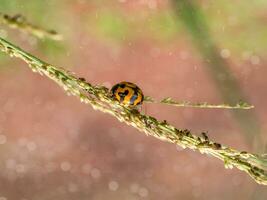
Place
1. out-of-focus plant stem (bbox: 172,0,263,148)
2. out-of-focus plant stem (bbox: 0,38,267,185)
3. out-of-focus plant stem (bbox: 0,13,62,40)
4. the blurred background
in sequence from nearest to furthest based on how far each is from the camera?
out-of-focus plant stem (bbox: 0,13,62,40) → out-of-focus plant stem (bbox: 0,38,267,185) → the blurred background → out-of-focus plant stem (bbox: 172,0,263,148)

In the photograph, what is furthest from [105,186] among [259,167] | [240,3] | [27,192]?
[259,167]

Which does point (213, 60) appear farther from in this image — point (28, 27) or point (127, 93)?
point (28, 27)

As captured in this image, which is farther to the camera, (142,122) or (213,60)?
(213,60)

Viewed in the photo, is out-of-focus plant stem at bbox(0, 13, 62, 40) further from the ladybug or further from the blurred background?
the blurred background

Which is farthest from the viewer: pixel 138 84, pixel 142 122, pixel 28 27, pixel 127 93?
pixel 138 84

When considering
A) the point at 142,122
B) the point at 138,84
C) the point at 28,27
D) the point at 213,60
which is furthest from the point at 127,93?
the point at 213,60

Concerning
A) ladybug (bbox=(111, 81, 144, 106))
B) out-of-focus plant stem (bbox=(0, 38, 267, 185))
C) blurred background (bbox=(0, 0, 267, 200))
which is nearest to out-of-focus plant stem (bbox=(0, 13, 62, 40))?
out-of-focus plant stem (bbox=(0, 38, 267, 185))

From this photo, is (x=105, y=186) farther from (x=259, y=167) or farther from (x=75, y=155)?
(x=259, y=167)
